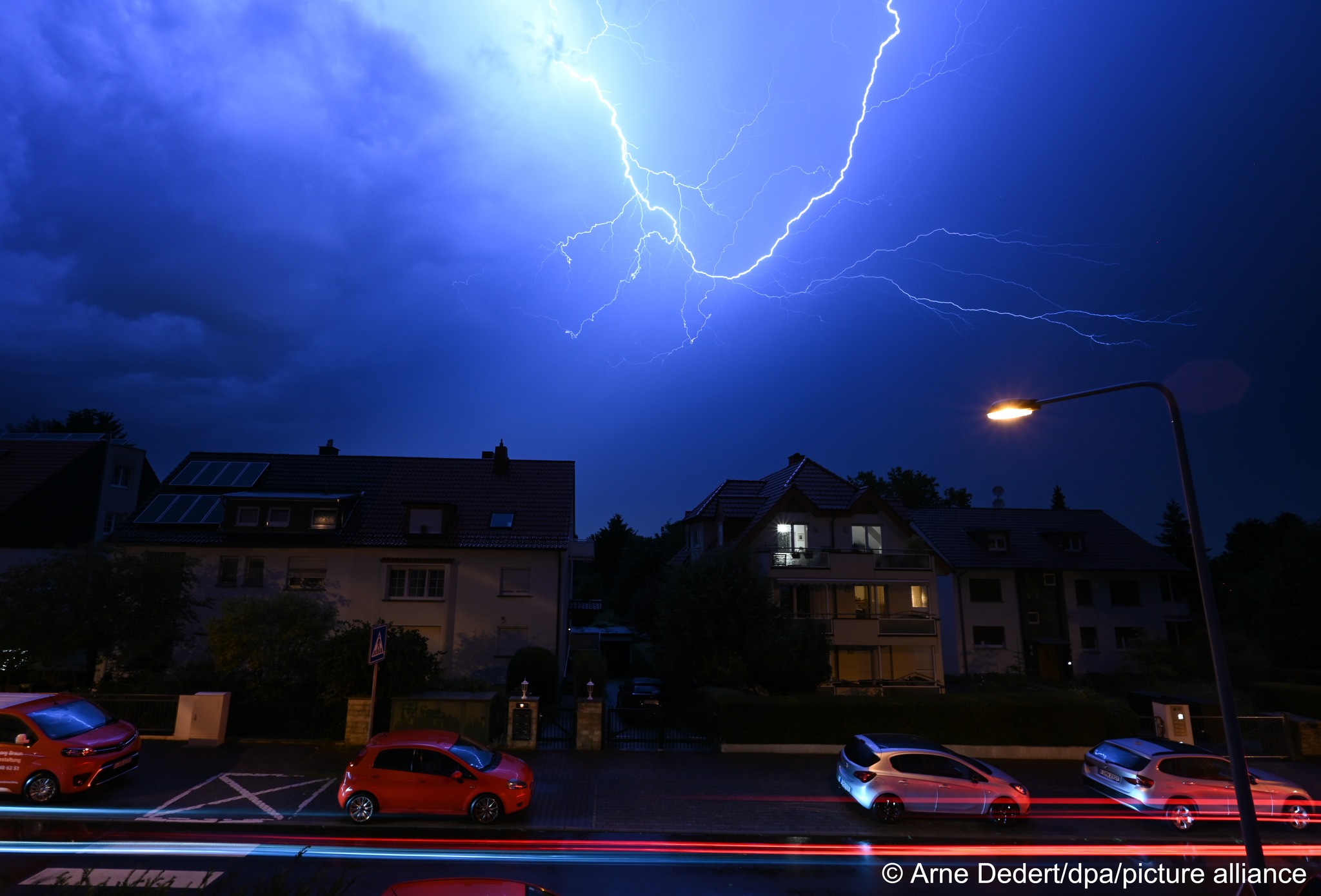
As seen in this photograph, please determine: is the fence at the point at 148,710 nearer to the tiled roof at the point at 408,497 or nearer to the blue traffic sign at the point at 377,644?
the blue traffic sign at the point at 377,644

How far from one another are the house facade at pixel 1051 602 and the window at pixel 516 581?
74.2 ft

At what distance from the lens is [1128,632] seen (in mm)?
36031

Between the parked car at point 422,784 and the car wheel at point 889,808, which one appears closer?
the parked car at point 422,784

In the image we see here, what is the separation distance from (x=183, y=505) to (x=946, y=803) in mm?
30709

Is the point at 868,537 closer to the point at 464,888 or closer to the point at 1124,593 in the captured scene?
the point at 1124,593

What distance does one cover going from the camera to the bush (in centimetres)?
2302

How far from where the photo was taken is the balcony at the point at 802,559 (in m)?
27.2

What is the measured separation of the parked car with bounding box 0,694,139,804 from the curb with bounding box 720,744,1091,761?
13.8 meters

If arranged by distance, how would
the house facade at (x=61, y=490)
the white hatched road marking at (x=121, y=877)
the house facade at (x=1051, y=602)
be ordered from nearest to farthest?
the white hatched road marking at (x=121, y=877)
the house facade at (x=61, y=490)
the house facade at (x=1051, y=602)

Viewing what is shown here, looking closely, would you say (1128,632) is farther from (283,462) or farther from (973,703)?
(283,462)

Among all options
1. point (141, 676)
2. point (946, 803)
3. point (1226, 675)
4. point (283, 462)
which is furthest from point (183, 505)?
point (1226, 675)

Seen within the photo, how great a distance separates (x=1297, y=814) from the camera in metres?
13.1

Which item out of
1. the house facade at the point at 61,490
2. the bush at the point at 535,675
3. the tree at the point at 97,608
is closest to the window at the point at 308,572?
the tree at the point at 97,608

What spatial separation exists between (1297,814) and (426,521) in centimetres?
2732
